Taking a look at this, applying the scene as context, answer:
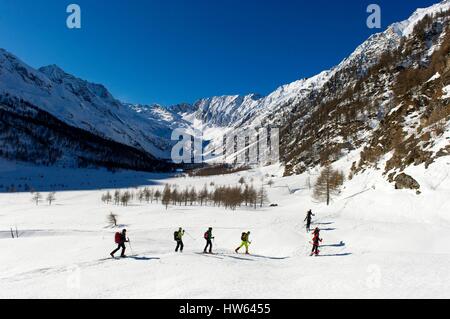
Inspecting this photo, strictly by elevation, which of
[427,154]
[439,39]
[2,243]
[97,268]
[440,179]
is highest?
[439,39]

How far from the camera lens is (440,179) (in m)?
38.0

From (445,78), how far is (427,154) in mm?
28174

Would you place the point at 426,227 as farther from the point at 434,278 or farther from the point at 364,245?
the point at 434,278

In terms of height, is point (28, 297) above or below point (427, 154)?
below

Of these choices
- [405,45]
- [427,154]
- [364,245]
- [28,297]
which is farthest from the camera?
[405,45]

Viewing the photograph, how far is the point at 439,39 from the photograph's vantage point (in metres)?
168

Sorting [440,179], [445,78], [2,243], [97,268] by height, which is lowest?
[2,243]

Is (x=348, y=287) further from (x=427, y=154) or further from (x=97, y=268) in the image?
(x=427, y=154)

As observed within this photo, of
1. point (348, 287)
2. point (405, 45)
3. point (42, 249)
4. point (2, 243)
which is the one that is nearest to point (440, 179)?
point (348, 287)

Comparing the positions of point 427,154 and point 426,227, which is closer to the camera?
point 426,227
